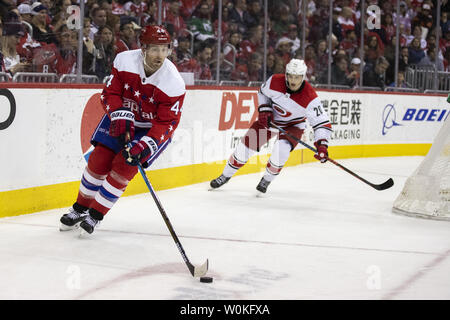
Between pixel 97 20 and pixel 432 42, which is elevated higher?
pixel 97 20

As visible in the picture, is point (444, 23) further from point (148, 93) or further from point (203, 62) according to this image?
point (148, 93)

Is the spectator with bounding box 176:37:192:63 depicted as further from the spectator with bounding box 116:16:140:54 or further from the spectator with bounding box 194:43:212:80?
the spectator with bounding box 116:16:140:54

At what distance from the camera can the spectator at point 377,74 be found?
10.2 metres

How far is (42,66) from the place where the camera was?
5.51 metres

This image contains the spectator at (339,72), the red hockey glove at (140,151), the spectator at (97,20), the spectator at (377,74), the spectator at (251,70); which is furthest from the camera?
the spectator at (377,74)

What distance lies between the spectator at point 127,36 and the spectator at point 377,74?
440cm

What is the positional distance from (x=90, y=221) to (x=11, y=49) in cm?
195

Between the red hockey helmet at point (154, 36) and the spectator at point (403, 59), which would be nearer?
the red hockey helmet at point (154, 36)

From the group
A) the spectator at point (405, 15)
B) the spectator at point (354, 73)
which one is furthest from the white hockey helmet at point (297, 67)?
the spectator at point (405, 15)

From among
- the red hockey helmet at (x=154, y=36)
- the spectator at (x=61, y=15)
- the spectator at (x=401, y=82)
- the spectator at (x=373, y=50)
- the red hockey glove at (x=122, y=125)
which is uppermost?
the spectator at (x=61, y=15)

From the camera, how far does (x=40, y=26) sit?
5.72 m

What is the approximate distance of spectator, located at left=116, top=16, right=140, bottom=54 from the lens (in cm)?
646

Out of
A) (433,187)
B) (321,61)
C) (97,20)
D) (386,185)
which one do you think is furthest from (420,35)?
(433,187)

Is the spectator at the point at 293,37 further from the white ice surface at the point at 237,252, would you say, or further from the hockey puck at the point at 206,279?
the hockey puck at the point at 206,279
